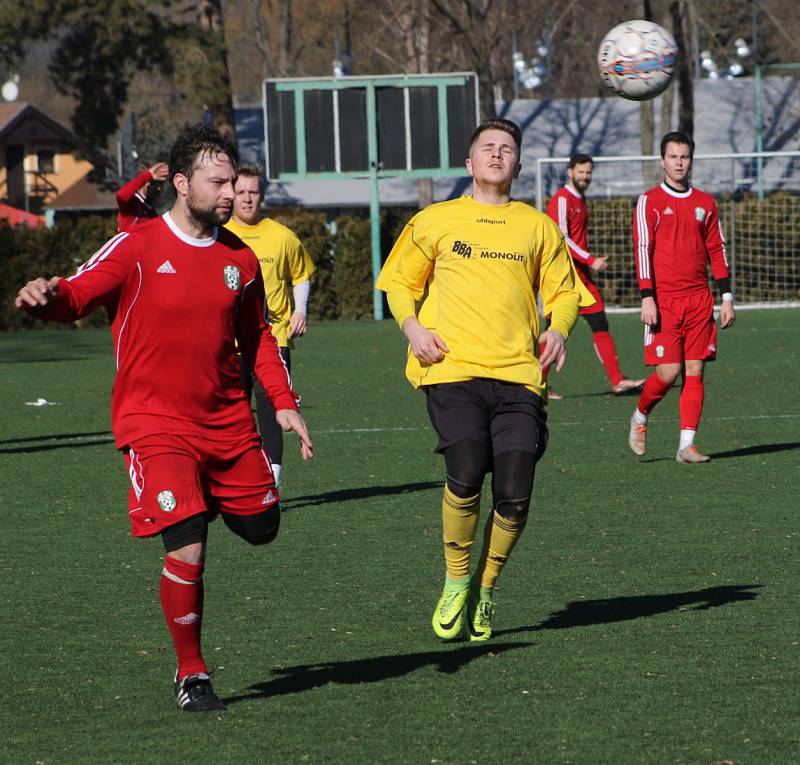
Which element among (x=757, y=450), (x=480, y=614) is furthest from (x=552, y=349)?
(x=757, y=450)

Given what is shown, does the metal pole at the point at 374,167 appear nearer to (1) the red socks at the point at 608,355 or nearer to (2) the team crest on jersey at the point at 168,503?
(1) the red socks at the point at 608,355

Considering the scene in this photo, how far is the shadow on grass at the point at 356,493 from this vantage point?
404 inches

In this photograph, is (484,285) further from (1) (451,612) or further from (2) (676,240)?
(2) (676,240)

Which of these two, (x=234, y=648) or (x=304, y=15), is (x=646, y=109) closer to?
(x=304, y=15)

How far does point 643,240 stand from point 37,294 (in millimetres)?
6919

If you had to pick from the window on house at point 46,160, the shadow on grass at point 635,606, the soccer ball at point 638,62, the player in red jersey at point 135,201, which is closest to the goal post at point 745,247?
the soccer ball at point 638,62

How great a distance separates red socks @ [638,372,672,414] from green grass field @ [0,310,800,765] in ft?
1.43

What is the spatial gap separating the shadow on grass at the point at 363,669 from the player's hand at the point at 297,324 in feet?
12.5

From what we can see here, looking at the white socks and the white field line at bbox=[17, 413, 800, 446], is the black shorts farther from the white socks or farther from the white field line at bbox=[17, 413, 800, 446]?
the white field line at bbox=[17, 413, 800, 446]

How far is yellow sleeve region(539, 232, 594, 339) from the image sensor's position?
660 cm

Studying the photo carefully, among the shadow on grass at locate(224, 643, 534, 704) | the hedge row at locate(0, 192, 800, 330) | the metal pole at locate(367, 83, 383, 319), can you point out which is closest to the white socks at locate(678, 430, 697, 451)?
the shadow on grass at locate(224, 643, 534, 704)

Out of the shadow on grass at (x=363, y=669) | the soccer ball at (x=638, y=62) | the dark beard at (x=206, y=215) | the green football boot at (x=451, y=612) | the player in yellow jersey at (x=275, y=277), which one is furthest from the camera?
the soccer ball at (x=638, y=62)

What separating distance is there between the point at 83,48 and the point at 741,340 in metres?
26.7

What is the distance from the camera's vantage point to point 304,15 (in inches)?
2638
